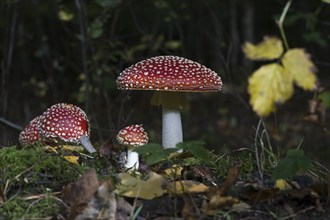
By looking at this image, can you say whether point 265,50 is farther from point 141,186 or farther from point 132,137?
point 132,137

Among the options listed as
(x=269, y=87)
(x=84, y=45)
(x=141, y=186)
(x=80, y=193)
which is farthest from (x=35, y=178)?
(x=84, y=45)

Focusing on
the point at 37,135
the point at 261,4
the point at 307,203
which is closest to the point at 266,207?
the point at 307,203

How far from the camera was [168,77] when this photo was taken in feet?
11.3

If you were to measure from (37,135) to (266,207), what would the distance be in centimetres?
153

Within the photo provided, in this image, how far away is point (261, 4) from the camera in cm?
1354

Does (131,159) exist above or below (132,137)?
below

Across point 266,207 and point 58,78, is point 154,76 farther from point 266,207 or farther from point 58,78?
point 58,78

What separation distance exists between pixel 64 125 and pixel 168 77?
2.24ft

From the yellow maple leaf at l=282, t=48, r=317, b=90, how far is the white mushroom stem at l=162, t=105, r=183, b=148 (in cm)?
209

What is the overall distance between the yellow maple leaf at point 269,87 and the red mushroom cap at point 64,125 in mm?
1658

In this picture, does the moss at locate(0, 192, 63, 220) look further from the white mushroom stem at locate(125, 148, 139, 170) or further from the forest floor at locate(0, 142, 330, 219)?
the white mushroom stem at locate(125, 148, 139, 170)

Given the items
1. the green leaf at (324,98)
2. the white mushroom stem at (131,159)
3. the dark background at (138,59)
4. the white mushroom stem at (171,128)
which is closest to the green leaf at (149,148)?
the white mushroom stem at (131,159)

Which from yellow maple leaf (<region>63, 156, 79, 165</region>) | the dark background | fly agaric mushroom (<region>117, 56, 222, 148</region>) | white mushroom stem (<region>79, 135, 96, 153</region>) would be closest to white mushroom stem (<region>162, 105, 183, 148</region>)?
fly agaric mushroom (<region>117, 56, 222, 148</region>)

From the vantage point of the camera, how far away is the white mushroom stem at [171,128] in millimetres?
3967
